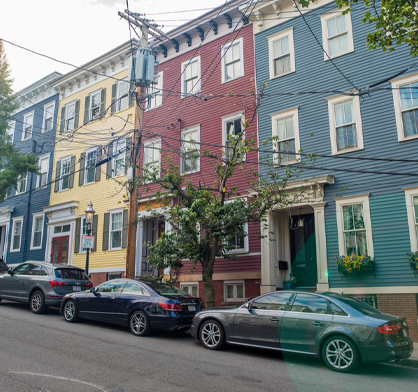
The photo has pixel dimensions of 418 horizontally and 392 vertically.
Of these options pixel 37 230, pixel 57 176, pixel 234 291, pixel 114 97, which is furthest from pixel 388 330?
pixel 37 230

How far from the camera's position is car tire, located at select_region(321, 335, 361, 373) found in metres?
7.73

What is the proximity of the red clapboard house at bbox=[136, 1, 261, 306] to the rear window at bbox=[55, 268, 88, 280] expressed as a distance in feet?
11.1

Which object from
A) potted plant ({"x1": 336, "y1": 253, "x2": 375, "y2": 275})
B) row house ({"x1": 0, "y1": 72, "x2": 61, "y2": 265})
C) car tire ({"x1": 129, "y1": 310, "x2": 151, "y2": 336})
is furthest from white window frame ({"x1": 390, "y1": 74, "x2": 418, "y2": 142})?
row house ({"x1": 0, "y1": 72, "x2": 61, "y2": 265})

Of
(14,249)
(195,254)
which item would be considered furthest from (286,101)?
(14,249)

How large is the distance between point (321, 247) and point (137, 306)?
6.24 m

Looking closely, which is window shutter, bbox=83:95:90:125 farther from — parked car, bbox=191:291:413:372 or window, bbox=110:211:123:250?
parked car, bbox=191:291:413:372

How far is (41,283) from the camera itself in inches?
540

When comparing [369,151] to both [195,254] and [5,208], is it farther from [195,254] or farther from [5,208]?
[5,208]

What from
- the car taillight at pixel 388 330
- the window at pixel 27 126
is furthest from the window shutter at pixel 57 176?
the car taillight at pixel 388 330

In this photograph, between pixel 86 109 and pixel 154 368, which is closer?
pixel 154 368

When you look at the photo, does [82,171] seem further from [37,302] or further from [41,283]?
[37,302]

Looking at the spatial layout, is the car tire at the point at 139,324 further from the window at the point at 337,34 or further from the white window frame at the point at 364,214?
the window at the point at 337,34

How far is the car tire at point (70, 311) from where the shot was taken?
40.3ft

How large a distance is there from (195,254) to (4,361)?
243 inches
